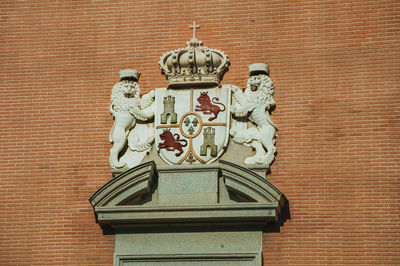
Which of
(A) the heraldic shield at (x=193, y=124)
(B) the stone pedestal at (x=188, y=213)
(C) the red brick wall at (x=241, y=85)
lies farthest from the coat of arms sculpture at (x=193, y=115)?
(B) the stone pedestal at (x=188, y=213)

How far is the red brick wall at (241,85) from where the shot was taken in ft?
37.6

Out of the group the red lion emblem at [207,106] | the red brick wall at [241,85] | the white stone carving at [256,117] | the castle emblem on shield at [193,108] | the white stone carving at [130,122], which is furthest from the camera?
the white stone carving at [130,122]

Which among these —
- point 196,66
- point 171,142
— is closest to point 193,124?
point 171,142

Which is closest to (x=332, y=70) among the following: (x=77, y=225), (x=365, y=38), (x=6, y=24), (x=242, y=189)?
(x=365, y=38)

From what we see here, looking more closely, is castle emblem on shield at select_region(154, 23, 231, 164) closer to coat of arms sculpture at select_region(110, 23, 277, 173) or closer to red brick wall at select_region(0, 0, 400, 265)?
coat of arms sculpture at select_region(110, 23, 277, 173)

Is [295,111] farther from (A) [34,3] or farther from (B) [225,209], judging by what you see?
(A) [34,3]

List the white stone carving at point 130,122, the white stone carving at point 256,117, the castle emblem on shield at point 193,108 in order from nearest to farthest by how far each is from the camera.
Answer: the white stone carving at point 256,117 < the castle emblem on shield at point 193,108 < the white stone carving at point 130,122

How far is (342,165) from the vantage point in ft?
38.1

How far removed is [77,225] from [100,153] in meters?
1.09

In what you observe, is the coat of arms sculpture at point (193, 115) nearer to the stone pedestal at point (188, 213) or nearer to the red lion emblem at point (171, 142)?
the red lion emblem at point (171, 142)

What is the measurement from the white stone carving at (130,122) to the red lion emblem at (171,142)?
194mm

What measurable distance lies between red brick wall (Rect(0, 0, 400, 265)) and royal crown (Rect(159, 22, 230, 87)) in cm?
23

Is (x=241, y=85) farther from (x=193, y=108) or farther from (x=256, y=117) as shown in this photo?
(x=193, y=108)

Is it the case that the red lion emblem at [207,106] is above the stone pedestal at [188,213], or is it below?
above
